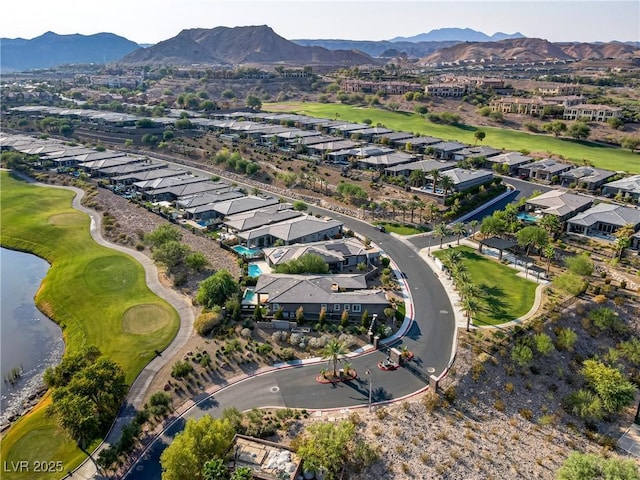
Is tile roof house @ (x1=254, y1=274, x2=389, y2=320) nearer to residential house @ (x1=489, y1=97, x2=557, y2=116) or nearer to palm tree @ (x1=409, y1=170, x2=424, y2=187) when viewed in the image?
palm tree @ (x1=409, y1=170, x2=424, y2=187)

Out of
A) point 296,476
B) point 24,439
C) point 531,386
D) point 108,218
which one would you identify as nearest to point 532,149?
point 531,386

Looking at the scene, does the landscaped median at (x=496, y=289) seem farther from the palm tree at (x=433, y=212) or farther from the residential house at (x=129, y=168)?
the residential house at (x=129, y=168)

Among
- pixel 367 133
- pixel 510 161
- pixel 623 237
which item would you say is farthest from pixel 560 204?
pixel 367 133

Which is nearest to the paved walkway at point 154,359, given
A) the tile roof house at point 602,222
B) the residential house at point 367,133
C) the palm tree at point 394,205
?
the palm tree at point 394,205

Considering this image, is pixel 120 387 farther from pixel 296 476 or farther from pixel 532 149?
pixel 532 149

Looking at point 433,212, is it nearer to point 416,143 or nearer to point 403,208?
point 403,208

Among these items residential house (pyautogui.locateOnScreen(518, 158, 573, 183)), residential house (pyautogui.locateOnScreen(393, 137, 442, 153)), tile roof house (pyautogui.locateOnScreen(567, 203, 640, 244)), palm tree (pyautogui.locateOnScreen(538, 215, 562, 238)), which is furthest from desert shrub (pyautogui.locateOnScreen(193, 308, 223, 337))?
residential house (pyautogui.locateOnScreen(393, 137, 442, 153))
